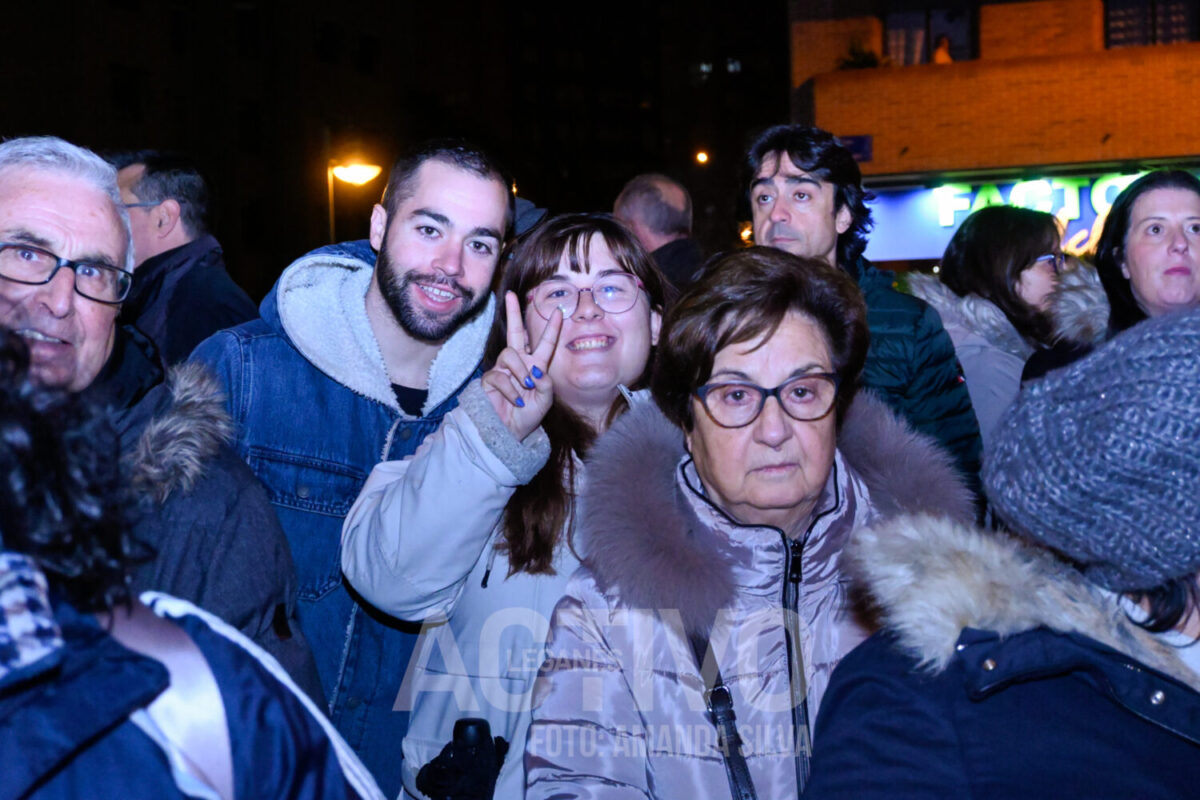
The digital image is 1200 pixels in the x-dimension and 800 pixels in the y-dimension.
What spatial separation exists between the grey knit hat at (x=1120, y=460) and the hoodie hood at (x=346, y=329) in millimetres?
2103

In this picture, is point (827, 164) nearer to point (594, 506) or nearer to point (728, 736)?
point (594, 506)

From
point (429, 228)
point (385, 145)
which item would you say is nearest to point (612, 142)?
point (385, 145)

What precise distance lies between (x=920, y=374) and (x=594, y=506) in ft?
5.64

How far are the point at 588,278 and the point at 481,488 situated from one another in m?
0.91

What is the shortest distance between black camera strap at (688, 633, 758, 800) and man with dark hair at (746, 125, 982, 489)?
167cm

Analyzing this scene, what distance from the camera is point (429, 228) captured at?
11.1ft

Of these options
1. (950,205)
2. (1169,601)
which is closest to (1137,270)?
(1169,601)

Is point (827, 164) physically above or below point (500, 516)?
above

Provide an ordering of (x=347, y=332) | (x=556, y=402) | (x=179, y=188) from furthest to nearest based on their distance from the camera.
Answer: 1. (x=179, y=188)
2. (x=347, y=332)
3. (x=556, y=402)

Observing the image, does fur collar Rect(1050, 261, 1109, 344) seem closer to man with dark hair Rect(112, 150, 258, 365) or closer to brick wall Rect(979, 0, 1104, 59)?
man with dark hair Rect(112, 150, 258, 365)

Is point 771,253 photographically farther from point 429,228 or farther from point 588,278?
point 429,228

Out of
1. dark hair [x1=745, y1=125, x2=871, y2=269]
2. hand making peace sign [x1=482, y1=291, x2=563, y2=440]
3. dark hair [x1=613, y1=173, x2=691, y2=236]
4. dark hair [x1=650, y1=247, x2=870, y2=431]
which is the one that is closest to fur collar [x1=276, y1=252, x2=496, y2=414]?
hand making peace sign [x1=482, y1=291, x2=563, y2=440]

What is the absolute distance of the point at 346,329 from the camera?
3336 millimetres

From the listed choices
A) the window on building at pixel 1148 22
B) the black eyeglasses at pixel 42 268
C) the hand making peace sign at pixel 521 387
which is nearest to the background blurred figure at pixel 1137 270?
the hand making peace sign at pixel 521 387
